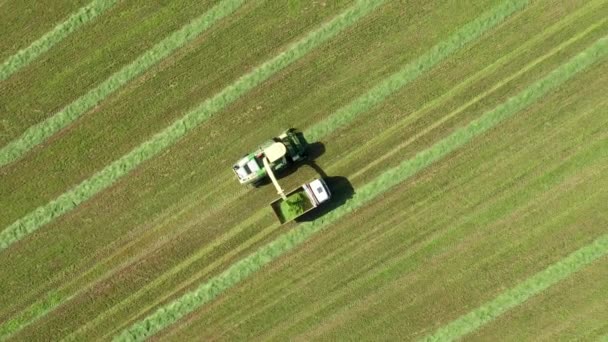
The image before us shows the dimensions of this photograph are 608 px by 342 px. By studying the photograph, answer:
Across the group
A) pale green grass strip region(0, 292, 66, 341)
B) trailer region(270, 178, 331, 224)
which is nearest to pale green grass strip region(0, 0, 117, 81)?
pale green grass strip region(0, 292, 66, 341)

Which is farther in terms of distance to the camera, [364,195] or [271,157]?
[364,195]

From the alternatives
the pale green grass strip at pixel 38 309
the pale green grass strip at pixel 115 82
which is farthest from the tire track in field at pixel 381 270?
the pale green grass strip at pixel 115 82

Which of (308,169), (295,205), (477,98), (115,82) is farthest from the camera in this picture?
(115,82)

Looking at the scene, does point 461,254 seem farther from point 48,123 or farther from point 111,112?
point 48,123

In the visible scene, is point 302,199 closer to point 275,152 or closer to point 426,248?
point 275,152

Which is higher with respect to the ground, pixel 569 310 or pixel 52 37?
pixel 52 37

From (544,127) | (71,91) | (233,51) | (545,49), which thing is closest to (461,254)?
(544,127)

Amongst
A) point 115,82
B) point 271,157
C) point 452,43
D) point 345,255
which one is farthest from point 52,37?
point 452,43
